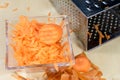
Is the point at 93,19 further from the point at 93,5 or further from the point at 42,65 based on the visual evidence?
the point at 42,65

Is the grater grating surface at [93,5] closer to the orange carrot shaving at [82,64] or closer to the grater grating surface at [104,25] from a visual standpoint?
the grater grating surface at [104,25]

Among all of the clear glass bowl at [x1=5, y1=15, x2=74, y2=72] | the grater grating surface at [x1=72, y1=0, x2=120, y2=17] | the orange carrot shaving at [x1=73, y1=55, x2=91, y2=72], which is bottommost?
the orange carrot shaving at [x1=73, y1=55, x2=91, y2=72]

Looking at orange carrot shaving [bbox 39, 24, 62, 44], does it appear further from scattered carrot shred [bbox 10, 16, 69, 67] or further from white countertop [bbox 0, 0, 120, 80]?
white countertop [bbox 0, 0, 120, 80]

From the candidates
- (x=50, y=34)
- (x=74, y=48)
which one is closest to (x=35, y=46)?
(x=50, y=34)

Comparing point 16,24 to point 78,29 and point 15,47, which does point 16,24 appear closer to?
point 15,47

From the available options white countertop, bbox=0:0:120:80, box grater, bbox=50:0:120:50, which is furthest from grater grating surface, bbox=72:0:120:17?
white countertop, bbox=0:0:120:80

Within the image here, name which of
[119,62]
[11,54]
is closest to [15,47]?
[11,54]

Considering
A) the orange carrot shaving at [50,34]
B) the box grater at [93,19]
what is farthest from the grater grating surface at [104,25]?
the orange carrot shaving at [50,34]
